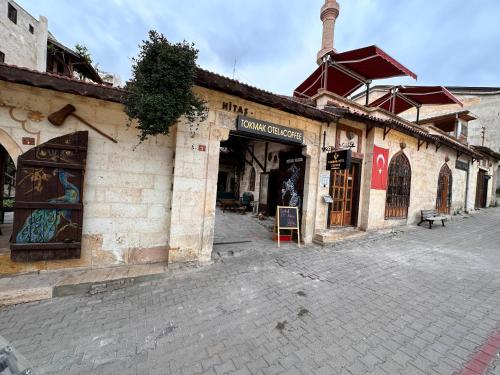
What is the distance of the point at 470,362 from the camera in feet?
7.55

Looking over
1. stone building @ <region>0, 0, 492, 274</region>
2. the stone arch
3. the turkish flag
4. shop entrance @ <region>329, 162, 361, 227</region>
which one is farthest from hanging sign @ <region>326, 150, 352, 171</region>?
the stone arch

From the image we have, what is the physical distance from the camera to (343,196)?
24.7 feet

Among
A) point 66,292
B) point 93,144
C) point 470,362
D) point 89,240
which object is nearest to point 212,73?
point 93,144

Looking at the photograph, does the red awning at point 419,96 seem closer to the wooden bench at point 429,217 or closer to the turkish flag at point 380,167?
the turkish flag at point 380,167

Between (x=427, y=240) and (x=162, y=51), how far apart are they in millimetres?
9177

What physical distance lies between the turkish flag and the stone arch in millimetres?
9190

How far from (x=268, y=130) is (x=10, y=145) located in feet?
16.0

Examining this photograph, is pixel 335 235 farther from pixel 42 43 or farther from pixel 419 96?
pixel 42 43

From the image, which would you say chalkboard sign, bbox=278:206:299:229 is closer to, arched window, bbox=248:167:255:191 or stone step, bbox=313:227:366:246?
stone step, bbox=313:227:366:246

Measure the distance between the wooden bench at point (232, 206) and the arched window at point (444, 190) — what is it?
395 inches

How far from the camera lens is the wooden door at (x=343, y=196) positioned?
23.8ft

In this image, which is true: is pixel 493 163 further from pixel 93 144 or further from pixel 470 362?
pixel 93 144

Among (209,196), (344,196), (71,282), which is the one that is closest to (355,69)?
(344,196)

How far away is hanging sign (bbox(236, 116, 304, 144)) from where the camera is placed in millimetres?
5055
